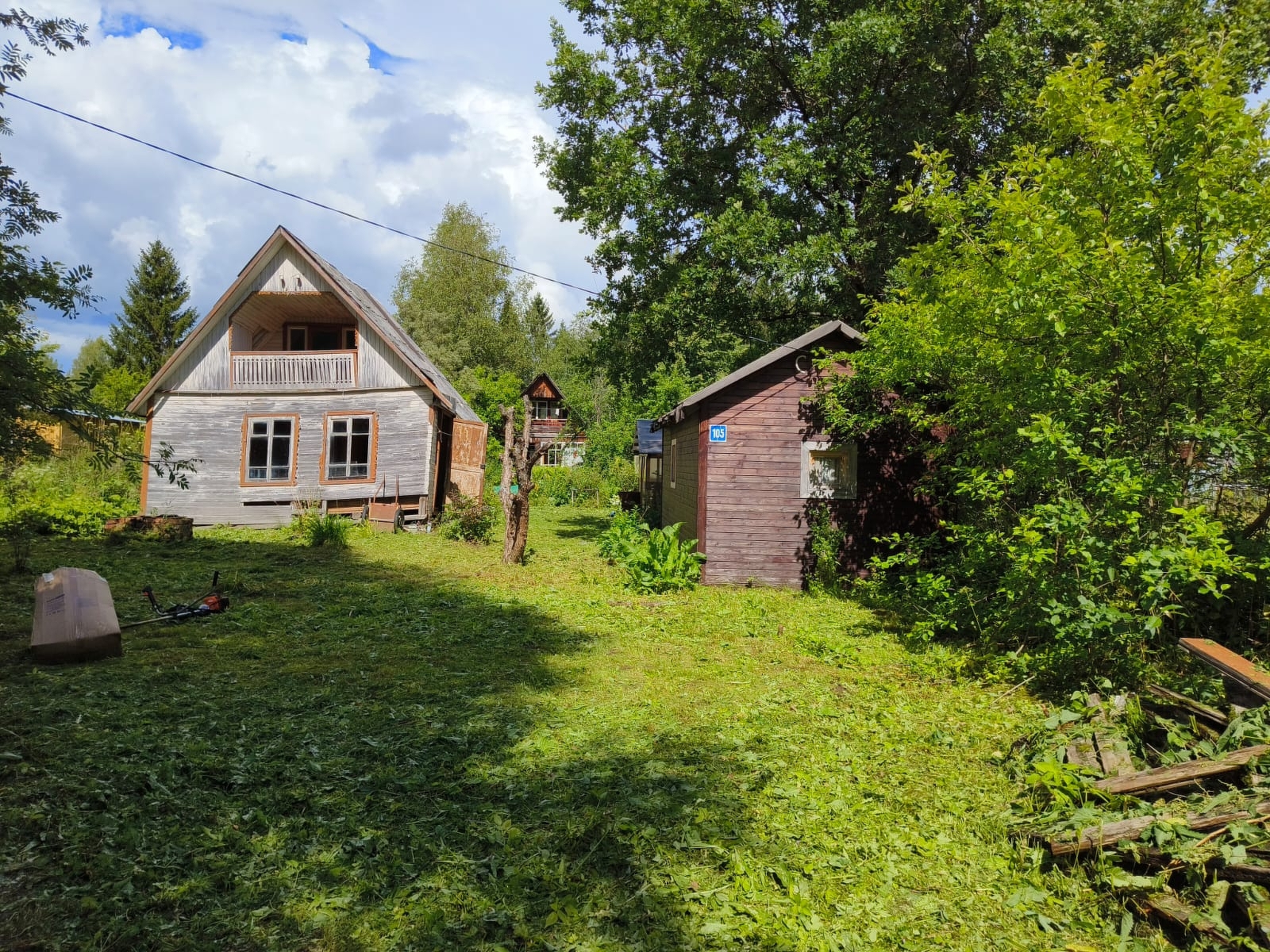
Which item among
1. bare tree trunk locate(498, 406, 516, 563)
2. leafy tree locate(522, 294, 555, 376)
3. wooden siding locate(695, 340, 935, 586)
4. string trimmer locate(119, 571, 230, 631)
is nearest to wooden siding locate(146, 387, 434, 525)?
bare tree trunk locate(498, 406, 516, 563)

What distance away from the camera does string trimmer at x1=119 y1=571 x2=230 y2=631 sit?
30.4 feet

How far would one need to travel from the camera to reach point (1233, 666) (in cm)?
571

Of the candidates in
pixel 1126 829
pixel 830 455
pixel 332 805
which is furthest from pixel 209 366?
pixel 1126 829

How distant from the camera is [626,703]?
6957 mm

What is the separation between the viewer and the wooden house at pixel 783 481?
1320cm

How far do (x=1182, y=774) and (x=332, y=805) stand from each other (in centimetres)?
566

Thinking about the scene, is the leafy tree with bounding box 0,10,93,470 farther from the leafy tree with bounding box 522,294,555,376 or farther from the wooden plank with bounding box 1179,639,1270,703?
the leafy tree with bounding box 522,294,555,376

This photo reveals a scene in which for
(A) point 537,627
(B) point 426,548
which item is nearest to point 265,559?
(B) point 426,548

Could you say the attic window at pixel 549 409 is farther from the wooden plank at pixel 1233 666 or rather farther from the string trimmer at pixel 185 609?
the wooden plank at pixel 1233 666

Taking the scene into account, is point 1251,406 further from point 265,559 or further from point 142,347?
point 142,347

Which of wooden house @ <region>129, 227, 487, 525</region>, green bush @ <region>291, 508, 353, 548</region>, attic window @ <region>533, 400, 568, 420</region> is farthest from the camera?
attic window @ <region>533, 400, 568, 420</region>

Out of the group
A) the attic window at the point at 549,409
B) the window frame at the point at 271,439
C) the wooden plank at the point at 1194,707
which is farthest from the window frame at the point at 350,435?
the attic window at the point at 549,409

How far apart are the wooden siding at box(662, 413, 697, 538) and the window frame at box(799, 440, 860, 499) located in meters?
2.23

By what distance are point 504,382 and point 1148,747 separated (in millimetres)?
39833
